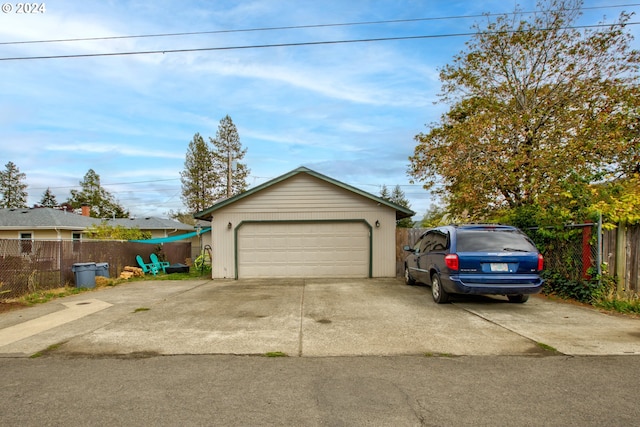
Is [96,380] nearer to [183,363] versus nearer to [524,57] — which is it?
[183,363]

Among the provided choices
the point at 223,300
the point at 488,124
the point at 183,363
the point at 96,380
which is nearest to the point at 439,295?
the point at 223,300

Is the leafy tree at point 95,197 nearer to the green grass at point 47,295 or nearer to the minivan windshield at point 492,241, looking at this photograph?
the green grass at point 47,295

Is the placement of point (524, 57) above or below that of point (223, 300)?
above

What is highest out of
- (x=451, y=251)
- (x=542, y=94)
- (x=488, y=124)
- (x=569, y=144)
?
(x=542, y=94)

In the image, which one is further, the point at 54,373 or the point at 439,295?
the point at 439,295

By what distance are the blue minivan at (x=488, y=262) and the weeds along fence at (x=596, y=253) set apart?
1545 millimetres

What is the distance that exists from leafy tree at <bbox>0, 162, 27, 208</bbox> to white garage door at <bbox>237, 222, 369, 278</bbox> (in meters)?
60.4

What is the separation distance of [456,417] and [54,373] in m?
4.35

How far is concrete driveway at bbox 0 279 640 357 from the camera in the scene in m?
5.35

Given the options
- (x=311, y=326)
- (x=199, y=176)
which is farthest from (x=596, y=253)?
(x=199, y=176)

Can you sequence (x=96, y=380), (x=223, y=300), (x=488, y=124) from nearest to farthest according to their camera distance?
(x=96, y=380), (x=223, y=300), (x=488, y=124)

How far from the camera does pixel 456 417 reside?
131 inches

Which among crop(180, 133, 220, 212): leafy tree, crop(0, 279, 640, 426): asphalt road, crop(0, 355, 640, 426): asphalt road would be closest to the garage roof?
crop(0, 279, 640, 426): asphalt road

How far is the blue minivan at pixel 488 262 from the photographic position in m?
7.53
